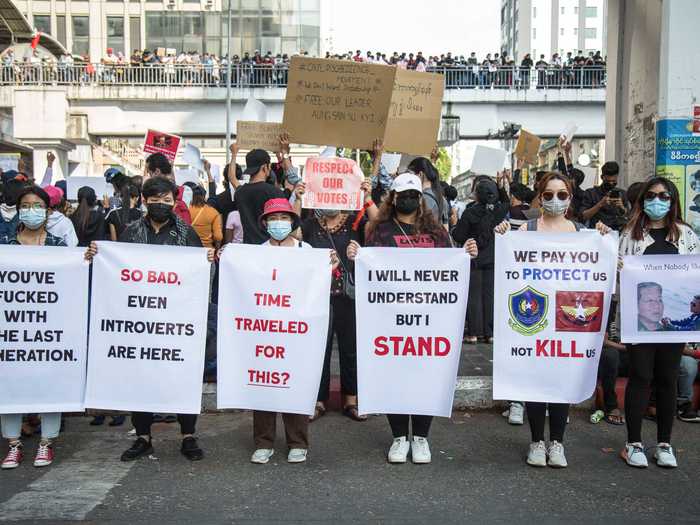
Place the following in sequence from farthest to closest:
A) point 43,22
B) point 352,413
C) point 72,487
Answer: point 43,22
point 352,413
point 72,487

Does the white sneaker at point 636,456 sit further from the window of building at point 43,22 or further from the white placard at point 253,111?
the window of building at point 43,22

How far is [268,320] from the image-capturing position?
19.8 ft

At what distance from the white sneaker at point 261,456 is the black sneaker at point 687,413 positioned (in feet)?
11.4

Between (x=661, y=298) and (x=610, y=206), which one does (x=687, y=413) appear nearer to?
(x=661, y=298)

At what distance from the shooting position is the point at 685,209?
9.77 metres

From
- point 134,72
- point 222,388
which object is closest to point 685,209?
point 222,388

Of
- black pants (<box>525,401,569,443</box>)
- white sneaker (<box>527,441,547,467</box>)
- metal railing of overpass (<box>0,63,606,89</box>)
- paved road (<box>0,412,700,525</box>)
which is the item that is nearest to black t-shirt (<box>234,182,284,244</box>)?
paved road (<box>0,412,700,525</box>)

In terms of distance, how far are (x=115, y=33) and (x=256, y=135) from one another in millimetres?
57290

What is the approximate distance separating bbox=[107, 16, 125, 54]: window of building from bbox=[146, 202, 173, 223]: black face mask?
60.2 m

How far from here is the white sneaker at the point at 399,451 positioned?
592 cm

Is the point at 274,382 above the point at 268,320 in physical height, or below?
below

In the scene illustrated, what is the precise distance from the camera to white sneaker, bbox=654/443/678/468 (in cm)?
584

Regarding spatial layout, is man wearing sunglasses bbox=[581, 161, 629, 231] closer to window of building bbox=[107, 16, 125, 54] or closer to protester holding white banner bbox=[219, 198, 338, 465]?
protester holding white banner bbox=[219, 198, 338, 465]

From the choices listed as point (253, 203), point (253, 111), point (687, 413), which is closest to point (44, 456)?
point (253, 203)
